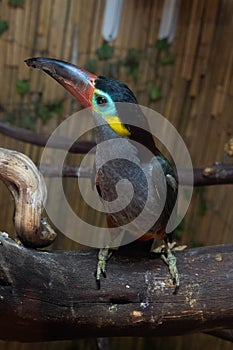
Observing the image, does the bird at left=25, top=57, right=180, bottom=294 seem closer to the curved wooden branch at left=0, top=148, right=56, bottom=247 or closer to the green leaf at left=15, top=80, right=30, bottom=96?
the curved wooden branch at left=0, top=148, right=56, bottom=247

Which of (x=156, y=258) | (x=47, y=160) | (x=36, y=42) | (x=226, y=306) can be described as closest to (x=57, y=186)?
(x=47, y=160)

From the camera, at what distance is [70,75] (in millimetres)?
909

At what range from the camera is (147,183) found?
0.92 m

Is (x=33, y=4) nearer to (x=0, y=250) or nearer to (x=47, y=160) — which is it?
(x=47, y=160)

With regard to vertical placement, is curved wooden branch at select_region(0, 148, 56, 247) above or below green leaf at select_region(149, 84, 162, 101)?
below

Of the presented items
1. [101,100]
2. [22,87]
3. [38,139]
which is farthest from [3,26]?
[101,100]

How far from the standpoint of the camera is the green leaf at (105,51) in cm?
183

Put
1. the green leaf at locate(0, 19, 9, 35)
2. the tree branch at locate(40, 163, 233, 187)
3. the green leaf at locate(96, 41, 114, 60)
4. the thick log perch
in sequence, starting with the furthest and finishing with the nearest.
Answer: the green leaf at locate(96, 41, 114, 60) → the green leaf at locate(0, 19, 9, 35) → the tree branch at locate(40, 163, 233, 187) → the thick log perch

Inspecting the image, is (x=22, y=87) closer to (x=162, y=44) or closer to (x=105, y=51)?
(x=105, y=51)

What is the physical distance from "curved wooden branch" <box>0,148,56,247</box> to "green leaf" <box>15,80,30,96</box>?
38.5 inches

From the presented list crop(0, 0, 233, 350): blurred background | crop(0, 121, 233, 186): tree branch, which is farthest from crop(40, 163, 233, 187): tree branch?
crop(0, 0, 233, 350): blurred background

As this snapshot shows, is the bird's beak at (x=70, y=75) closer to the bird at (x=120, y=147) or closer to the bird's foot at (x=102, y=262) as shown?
the bird at (x=120, y=147)

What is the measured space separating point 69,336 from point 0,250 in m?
0.20

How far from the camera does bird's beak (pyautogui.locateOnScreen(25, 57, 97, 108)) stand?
899 mm
